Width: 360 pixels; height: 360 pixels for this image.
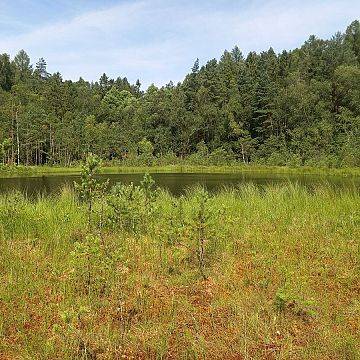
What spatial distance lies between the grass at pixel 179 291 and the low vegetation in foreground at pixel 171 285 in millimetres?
16

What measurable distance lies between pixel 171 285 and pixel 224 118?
222 feet

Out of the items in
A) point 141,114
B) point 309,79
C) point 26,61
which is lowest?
point 141,114

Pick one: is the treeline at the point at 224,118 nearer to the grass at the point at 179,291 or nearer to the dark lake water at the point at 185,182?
the dark lake water at the point at 185,182

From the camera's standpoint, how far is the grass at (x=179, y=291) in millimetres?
3744

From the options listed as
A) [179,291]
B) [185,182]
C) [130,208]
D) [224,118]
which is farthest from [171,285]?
[224,118]

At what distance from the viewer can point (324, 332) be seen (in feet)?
13.0

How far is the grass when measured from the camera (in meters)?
3.74

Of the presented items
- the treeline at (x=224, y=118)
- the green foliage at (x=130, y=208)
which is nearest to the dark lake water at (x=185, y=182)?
the green foliage at (x=130, y=208)

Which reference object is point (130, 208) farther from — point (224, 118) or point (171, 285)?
Result: point (224, 118)

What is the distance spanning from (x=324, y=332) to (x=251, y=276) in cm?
166

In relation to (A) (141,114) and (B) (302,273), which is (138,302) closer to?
(B) (302,273)

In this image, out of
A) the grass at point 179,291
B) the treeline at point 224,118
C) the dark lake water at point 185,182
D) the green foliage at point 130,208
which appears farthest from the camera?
the treeline at point 224,118

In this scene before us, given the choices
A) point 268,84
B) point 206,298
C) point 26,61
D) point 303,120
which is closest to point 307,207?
point 206,298

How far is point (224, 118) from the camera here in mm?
71250
